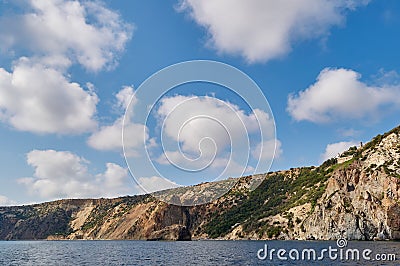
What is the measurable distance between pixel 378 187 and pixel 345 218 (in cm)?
1579

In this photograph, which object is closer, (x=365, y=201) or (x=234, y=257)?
(x=234, y=257)

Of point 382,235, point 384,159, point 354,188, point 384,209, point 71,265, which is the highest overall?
point 384,159

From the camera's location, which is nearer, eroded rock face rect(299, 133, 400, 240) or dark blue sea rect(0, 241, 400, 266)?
dark blue sea rect(0, 241, 400, 266)

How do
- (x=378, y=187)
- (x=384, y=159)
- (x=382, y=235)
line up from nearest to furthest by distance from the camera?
(x=382, y=235) < (x=378, y=187) < (x=384, y=159)

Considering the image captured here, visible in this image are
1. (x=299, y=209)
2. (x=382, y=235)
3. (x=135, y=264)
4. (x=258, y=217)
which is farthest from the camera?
(x=258, y=217)

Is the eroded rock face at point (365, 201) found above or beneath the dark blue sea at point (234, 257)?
above

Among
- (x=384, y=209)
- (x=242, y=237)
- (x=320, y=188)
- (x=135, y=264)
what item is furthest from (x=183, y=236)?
(x=135, y=264)

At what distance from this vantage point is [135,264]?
208 ft

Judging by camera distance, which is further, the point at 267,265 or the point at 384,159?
the point at 384,159

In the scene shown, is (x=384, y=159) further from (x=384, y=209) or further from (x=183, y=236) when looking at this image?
(x=183, y=236)

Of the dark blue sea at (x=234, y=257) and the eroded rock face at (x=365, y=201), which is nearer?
the dark blue sea at (x=234, y=257)

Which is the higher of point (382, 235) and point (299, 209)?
point (299, 209)

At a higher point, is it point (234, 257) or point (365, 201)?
point (365, 201)

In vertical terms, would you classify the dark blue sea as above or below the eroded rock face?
below
